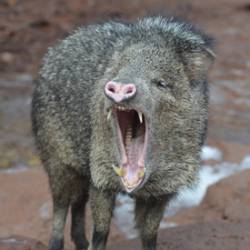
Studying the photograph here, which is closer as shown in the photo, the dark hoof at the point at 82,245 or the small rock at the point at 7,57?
the dark hoof at the point at 82,245

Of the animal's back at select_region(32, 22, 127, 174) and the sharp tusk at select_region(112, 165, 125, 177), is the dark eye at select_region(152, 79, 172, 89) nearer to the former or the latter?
the sharp tusk at select_region(112, 165, 125, 177)

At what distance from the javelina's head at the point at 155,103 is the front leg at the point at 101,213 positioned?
0.29m

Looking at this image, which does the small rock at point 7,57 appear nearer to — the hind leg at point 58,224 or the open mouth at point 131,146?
the hind leg at point 58,224

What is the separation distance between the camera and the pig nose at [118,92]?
10.5 ft

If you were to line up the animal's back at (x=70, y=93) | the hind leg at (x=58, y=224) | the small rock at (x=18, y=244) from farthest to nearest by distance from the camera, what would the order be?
the hind leg at (x=58, y=224) < the small rock at (x=18, y=244) < the animal's back at (x=70, y=93)

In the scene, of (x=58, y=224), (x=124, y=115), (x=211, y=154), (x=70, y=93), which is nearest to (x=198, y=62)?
(x=124, y=115)

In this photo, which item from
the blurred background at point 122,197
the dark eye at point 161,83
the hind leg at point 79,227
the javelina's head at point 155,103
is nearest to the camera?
the javelina's head at point 155,103

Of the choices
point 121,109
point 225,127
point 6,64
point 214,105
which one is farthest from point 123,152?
point 6,64

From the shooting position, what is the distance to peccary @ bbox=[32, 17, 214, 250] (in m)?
3.54

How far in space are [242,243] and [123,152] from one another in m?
1.41

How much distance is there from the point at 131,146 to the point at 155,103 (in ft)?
0.78

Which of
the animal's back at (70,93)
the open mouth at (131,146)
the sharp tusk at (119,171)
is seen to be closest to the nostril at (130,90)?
the open mouth at (131,146)

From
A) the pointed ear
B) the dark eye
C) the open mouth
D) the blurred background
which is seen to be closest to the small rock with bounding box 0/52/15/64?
the blurred background

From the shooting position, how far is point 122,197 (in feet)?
19.3
